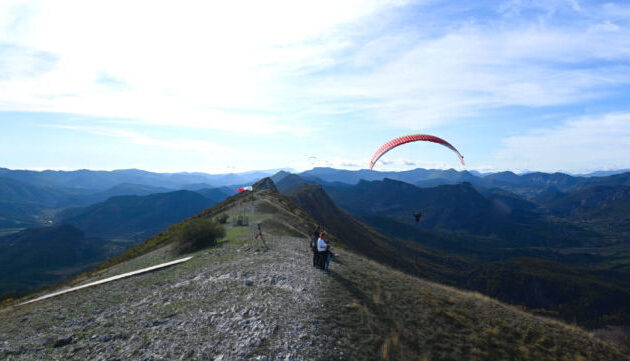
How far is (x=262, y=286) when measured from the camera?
16625mm

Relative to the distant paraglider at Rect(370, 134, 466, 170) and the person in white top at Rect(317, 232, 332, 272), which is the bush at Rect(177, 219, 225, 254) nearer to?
the person in white top at Rect(317, 232, 332, 272)

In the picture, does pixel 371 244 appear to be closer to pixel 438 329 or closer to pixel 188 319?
pixel 438 329

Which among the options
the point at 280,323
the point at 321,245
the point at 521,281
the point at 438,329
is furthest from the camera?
the point at 521,281

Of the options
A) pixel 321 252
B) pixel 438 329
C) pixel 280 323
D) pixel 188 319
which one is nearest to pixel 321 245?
pixel 321 252

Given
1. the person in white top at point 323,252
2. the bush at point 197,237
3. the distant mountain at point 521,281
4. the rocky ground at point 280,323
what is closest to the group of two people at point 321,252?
the person in white top at point 323,252

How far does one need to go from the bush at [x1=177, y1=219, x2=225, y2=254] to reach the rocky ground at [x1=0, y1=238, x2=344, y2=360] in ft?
28.5

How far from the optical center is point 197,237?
29750 millimetres

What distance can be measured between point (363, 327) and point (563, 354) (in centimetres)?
949

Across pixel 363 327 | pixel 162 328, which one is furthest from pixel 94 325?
pixel 363 327

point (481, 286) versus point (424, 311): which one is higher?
point (424, 311)

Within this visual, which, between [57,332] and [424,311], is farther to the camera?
[424,311]

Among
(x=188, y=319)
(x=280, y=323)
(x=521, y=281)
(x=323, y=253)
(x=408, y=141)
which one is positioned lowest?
(x=521, y=281)

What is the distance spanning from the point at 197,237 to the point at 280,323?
1982 centimetres

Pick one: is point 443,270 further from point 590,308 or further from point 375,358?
point 375,358
